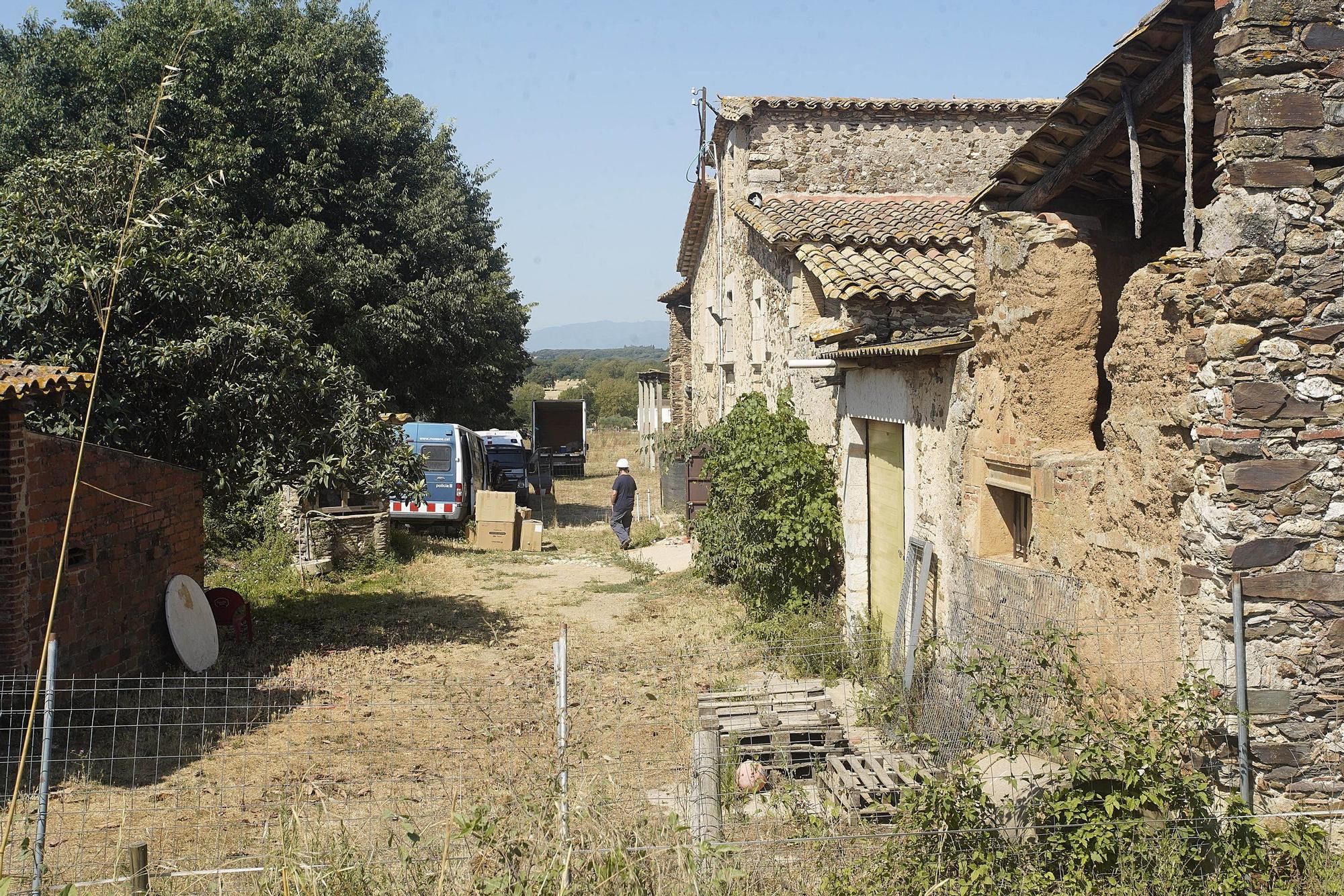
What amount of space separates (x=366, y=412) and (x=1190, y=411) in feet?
29.1

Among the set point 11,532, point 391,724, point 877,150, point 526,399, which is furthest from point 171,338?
point 526,399

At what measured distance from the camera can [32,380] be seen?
733 centimetres

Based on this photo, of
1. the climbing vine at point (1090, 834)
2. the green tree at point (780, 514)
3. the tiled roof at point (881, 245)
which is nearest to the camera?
the climbing vine at point (1090, 834)

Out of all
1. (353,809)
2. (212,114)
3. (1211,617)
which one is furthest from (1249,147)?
(212,114)

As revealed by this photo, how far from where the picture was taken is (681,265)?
24.0 m

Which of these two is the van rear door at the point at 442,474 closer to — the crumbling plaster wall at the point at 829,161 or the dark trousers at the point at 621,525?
the dark trousers at the point at 621,525

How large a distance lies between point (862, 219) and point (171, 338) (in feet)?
26.4

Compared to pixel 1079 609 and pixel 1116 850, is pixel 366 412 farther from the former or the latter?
pixel 1116 850

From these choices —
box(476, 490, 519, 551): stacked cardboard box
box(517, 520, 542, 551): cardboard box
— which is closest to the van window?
box(476, 490, 519, 551): stacked cardboard box

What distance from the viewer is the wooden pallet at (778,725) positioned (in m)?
6.88

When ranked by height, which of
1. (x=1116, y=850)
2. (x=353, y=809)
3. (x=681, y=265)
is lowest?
(x=353, y=809)

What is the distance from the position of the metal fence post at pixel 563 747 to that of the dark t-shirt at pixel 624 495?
13.8 m

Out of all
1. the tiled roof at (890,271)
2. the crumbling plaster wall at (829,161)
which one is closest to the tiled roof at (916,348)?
the tiled roof at (890,271)

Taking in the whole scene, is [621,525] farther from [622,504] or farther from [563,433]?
[563,433]
